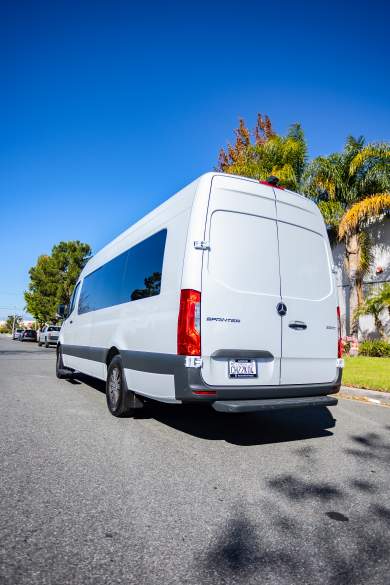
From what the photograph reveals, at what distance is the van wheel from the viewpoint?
4973 mm

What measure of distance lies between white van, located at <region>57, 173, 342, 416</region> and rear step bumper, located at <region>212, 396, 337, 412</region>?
0.01 m

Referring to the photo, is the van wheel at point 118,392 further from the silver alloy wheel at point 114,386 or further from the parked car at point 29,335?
the parked car at point 29,335

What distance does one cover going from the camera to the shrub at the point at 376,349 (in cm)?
1545

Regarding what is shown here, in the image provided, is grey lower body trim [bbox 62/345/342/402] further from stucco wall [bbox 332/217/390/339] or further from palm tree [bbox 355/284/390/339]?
stucco wall [bbox 332/217/390/339]

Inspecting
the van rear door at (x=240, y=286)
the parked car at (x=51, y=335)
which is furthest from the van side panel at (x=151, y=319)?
the parked car at (x=51, y=335)

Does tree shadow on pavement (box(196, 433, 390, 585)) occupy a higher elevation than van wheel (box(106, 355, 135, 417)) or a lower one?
lower

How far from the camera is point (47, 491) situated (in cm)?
282

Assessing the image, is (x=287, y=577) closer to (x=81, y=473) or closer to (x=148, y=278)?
(x=81, y=473)

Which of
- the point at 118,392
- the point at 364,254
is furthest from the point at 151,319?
the point at 364,254

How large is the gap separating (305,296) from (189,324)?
4.80ft

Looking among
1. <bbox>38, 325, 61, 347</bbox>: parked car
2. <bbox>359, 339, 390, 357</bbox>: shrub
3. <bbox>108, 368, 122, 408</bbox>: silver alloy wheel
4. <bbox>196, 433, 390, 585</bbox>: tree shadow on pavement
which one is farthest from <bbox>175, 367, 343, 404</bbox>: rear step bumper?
<bbox>38, 325, 61, 347</bbox>: parked car

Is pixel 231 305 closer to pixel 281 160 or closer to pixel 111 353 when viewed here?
pixel 111 353

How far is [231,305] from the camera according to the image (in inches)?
153

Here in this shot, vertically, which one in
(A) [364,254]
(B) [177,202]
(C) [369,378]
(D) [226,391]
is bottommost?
(C) [369,378]
